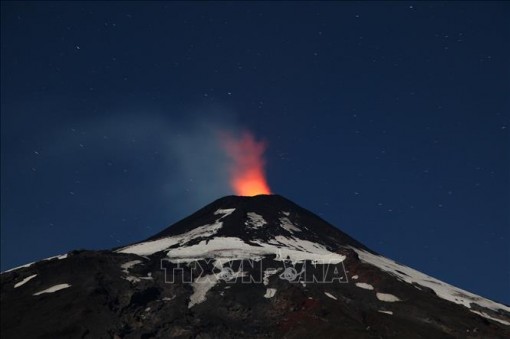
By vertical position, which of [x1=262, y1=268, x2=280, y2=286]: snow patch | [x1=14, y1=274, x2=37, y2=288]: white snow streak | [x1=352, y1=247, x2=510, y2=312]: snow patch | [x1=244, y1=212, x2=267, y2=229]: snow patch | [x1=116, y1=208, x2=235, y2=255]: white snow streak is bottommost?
[x1=352, y1=247, x2=510, y2=312]: snow patch

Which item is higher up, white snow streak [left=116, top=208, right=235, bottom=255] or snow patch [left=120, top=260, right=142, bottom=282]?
white snow streak [left=116, top=208, right=235, bottom=255]

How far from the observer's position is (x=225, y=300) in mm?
118000

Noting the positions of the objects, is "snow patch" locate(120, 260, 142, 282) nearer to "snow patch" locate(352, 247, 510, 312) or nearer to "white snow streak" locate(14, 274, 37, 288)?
"white snow streak" locate(14, 274, 37, 288)

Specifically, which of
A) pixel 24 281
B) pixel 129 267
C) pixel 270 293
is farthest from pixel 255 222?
pixel 24 281

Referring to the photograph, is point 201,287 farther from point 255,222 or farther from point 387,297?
point 255,222

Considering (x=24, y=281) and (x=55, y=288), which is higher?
(x=24, y=281)

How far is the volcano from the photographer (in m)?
104

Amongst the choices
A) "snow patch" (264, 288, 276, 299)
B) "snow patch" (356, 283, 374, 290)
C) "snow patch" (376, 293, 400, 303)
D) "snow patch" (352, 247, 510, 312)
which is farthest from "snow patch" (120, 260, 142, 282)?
"snow patch" (352, 247, 510, 312)

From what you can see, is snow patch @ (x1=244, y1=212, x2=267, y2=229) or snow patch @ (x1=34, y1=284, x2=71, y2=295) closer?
snow patch @ (x1=34, y1=284, x2=71, y2=295)

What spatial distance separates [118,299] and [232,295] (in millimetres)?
22909

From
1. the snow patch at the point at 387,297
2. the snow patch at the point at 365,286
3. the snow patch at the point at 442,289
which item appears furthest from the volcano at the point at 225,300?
the snow patch at the point at 442,289

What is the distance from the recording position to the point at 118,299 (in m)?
118

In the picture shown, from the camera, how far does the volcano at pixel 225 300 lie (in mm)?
104375

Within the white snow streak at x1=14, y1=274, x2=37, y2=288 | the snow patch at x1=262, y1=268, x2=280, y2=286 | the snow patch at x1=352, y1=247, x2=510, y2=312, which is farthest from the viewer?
the snow patch at x1=352, y1=247, x2=510, y2=312
